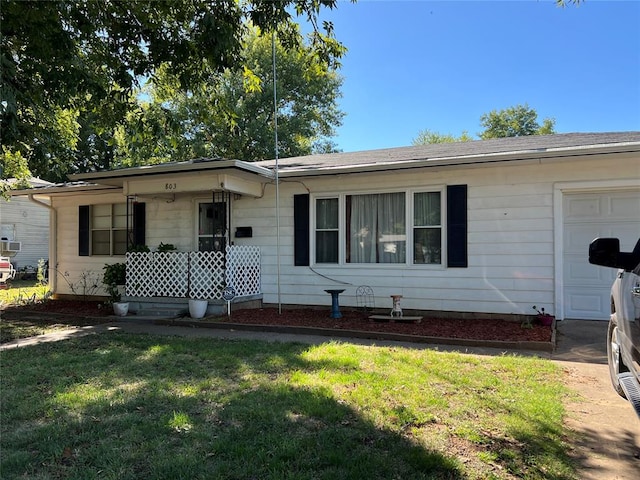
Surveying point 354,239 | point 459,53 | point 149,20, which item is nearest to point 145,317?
point 354,239

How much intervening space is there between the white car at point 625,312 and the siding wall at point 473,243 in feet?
13.3

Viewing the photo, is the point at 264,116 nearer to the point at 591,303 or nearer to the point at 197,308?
the point at 197,308

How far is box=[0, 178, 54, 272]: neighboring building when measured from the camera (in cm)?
2066

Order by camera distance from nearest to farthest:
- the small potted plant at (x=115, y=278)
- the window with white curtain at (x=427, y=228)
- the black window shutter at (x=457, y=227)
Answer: the black window shutter at (x=457, y=227)
the window with white curtain at (x=427, y=228)
the small potted plant at (x=115, y=278)

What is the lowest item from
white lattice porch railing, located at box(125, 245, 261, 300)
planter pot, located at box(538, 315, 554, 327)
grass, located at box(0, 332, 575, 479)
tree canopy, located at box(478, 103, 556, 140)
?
grass, located at box(0, 332, 575, 479)

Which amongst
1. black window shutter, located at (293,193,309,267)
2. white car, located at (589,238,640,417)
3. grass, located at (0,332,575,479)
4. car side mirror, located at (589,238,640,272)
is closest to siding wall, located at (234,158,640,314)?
black window shutter, located at (293,193,309,267)

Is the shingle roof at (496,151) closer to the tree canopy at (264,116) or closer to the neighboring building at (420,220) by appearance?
the neighboring building at (420,220)

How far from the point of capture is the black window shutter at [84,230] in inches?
467

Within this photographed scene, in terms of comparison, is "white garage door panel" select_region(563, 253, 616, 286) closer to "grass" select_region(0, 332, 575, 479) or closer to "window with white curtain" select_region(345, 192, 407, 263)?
"window with white curtain" select_region(345, 192, 407, 263)

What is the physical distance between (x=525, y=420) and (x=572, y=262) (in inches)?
212

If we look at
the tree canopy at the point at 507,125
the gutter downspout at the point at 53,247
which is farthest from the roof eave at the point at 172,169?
the tree canopy at the point at 507,125

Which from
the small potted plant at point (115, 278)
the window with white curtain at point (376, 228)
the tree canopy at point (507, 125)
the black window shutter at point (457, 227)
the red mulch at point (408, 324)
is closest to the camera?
the red mulch at point (408, 324)

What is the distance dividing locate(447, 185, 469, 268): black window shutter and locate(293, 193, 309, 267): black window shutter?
2957mm

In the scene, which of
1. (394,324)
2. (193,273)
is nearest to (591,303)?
(394,324)
